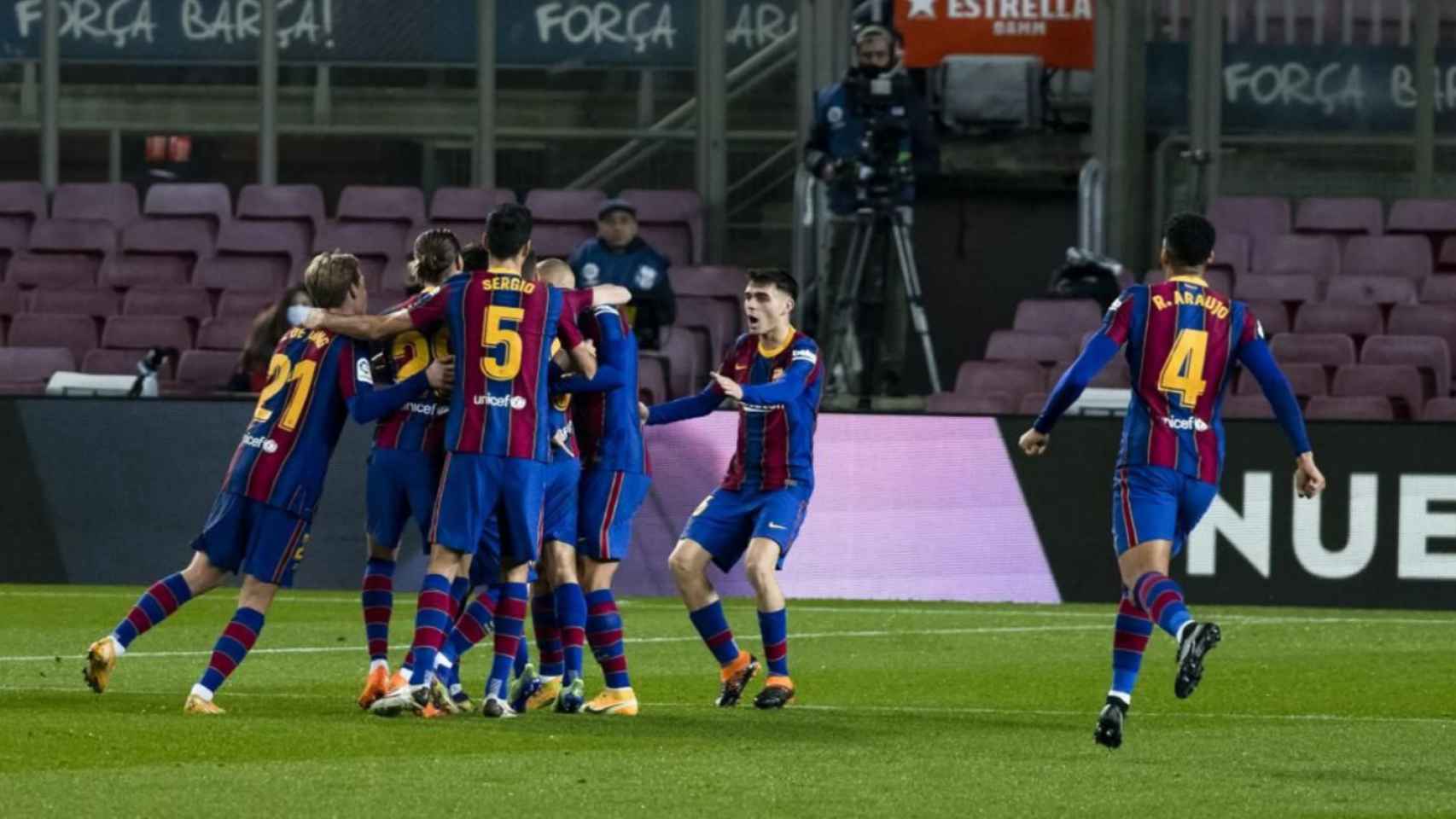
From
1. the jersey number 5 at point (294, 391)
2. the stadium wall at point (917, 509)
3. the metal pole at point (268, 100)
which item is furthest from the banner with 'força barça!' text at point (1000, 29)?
the jersey number 5 at point (294, 391)

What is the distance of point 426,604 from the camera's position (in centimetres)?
1025

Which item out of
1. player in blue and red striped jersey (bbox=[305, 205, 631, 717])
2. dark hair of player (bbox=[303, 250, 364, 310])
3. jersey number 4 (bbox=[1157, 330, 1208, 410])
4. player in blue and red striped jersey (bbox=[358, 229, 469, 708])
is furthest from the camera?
player in blue and red striped jersey (bbox=[358, 229, 469, 708])

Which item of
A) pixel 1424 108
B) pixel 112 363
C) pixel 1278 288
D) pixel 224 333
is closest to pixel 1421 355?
pixel 1278 288

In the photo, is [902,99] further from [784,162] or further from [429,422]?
[429,422]

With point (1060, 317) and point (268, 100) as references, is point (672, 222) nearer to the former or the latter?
point (1060, 317)

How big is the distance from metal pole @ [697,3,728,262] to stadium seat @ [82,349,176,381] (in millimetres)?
4566

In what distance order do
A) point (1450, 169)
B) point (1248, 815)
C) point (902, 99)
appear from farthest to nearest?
point (1450, 169) → point (902, 99) → point (1248, 815)

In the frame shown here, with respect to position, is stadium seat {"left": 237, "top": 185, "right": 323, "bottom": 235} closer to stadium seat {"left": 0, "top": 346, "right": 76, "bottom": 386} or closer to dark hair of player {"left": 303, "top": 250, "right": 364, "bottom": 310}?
stadium seat {"left": 0, "top": 346, "right": 76, "bottom": 386}

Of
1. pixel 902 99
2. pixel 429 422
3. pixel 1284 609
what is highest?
pixel 902 99

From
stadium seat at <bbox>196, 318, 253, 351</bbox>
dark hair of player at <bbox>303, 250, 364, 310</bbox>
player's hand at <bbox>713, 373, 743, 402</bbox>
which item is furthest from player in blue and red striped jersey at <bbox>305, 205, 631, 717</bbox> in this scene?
stadium seat at <bbox>196, 318, 253, 351</bbox>

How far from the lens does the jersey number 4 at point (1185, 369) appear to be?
9922mm

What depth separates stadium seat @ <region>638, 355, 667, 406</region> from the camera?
62.9 ft

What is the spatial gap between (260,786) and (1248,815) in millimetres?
2726

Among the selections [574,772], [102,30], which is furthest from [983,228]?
[574,772]
